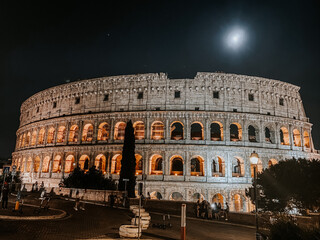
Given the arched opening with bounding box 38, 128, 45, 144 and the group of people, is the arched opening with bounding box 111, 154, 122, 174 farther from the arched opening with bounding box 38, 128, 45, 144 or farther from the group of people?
the group of people

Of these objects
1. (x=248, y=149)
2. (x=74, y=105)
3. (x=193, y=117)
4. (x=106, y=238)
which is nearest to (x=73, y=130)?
(x=74, y=105)

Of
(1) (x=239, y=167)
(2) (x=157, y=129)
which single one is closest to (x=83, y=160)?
(2) (x=157, y=129)

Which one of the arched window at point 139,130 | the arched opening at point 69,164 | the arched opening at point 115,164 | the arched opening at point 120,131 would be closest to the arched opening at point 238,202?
the arched window at point 139,130

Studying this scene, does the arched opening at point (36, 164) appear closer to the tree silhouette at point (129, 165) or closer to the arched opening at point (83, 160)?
the arched opening at point (83, 160)

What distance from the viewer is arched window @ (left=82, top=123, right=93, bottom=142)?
3247 centimetres

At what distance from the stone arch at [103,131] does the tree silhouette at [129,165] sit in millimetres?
7580

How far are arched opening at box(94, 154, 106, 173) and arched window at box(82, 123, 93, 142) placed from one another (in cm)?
317

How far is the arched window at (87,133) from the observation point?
32.5 metres

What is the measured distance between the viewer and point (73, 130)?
33.8 metres

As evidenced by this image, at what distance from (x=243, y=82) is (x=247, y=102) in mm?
2699

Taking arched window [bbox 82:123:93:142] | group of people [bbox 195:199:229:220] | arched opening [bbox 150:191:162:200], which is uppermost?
arched window [bbox 82:123:93:142]

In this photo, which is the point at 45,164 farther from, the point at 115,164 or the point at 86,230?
the point at 86,230

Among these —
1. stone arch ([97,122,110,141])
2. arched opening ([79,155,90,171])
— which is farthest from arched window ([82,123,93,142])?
arched opening ([79,155,90,171])

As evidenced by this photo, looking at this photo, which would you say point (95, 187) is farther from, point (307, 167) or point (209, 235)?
point (307, 167)
